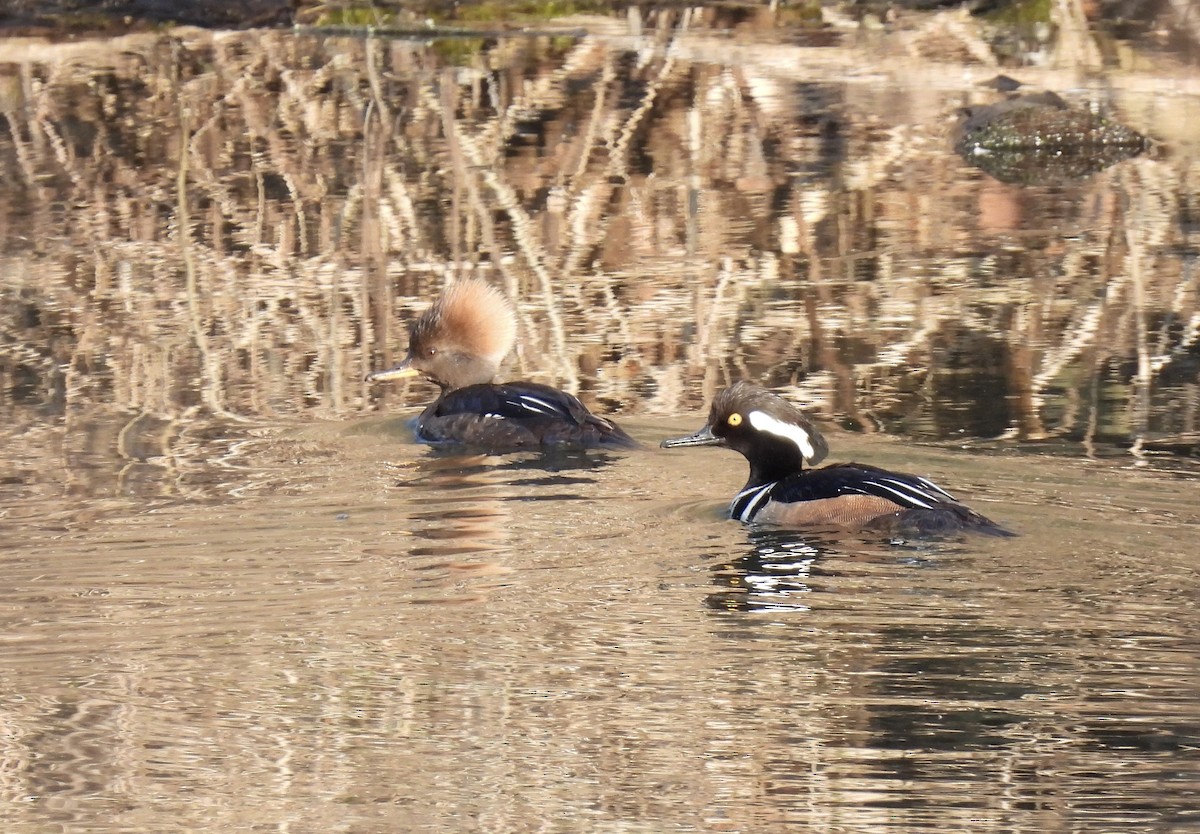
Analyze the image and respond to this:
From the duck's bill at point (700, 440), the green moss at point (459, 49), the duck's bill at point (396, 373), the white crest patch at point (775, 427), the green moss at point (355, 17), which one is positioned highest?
→ the green moss at point (355, 17)

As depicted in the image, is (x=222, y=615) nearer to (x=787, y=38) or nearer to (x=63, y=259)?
(x=63, y=259)

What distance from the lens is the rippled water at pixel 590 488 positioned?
15.7 feet

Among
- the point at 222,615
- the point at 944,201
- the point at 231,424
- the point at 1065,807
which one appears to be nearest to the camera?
the point at 1065,807

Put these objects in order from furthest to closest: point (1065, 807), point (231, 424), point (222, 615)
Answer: point (231, 424), point (222, 615), point (1065, 807)

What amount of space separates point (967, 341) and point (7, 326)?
15.4ft

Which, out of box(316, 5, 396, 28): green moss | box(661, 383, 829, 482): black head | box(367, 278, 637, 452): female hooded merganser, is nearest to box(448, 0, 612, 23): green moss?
box(316, 5, 396, 28): green moss

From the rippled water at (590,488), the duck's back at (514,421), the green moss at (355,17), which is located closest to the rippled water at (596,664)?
the rippled water at (590,488)

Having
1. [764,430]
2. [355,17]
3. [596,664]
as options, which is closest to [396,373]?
[764,430]

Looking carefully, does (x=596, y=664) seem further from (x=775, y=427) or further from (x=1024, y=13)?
(x=1024, y=13)

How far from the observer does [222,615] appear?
19.5 ft

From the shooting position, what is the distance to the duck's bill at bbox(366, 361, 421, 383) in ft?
30.3

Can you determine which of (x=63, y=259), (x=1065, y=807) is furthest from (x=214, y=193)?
(x=1065, y=807)

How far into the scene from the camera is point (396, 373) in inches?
366

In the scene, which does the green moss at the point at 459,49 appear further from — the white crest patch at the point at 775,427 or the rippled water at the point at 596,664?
the rippled water at the point at 596,664
